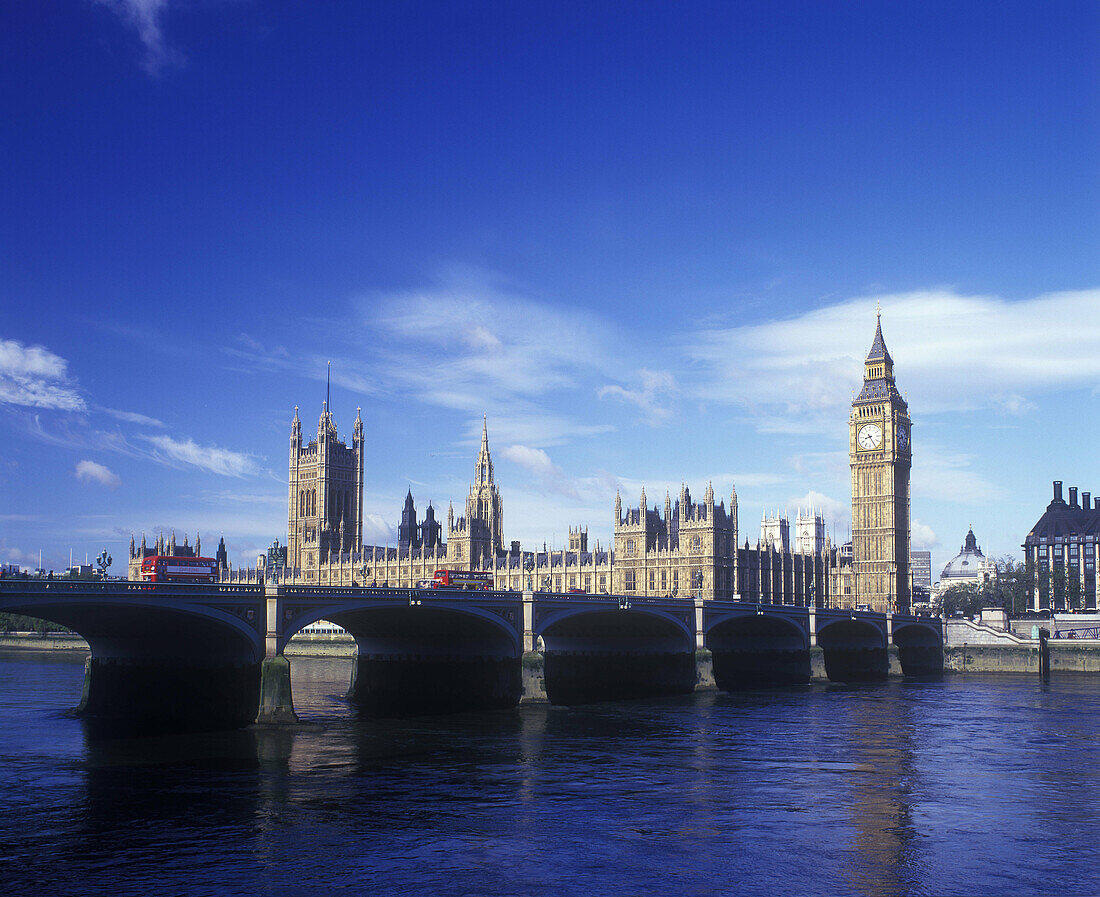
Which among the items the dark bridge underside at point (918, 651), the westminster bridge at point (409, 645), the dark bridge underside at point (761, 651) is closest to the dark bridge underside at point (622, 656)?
the westminster bridge at point (409, 645)

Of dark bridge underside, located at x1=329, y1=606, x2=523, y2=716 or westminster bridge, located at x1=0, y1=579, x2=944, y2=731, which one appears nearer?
westminster bridge, located at x1=0, y1=579, x2=944, y2=731

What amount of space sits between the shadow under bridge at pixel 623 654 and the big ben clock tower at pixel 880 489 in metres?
80.1

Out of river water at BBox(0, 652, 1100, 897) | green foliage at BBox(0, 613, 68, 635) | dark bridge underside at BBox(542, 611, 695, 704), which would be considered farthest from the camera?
green foliage at BBox(0, 613, 68, 635)

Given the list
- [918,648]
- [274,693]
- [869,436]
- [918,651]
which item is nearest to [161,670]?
[274,693]

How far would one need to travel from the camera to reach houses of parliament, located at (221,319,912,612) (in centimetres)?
14638

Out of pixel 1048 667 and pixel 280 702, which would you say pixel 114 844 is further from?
pixel 1048 667

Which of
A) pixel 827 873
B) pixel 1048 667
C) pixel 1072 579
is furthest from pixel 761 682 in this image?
pixel 1072 579

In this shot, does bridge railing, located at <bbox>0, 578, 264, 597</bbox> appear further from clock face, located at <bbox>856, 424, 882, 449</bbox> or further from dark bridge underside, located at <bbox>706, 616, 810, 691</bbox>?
clock face, located at <bbox>856, 424, 882, 449</bbox>

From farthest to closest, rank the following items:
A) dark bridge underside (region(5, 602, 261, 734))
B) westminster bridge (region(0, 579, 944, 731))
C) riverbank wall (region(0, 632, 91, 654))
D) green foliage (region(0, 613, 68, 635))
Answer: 1. green foliage (region(0, 613, 68, 635))
2. riverbank wall (region(0, 632, 91, 654))
3. dark bridge underside (region(5, 602, 261, 734))
4. westminster bridge (region(0, 579, 944, 731))

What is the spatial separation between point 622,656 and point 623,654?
18 cm

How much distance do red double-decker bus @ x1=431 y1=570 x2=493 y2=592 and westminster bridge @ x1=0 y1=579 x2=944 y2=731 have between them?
8903 millimetres

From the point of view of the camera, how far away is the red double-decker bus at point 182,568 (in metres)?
73.3

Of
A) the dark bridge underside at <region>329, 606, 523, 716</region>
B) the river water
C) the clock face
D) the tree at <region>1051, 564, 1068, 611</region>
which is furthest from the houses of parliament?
the river water

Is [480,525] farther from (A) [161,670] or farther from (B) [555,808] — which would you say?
(B) [555,808]
